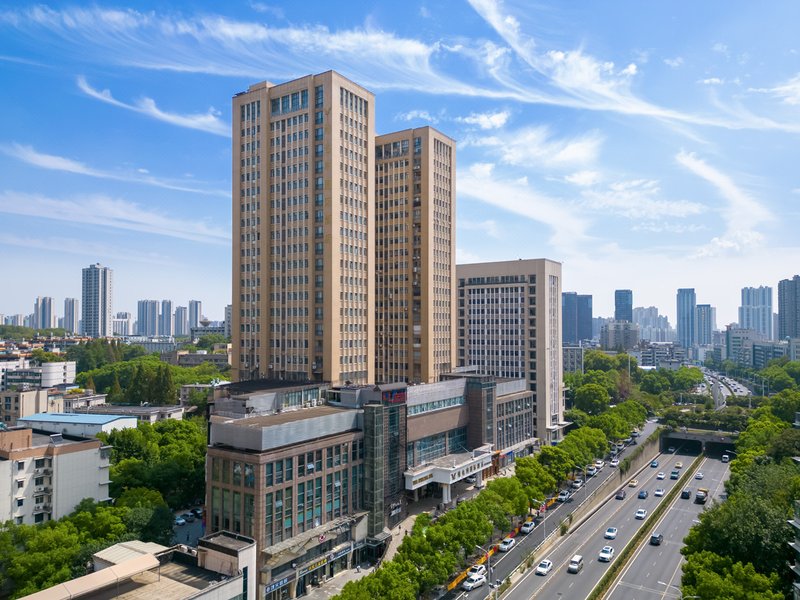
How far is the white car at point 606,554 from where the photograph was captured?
63.6 m

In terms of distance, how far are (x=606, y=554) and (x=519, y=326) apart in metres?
64.6

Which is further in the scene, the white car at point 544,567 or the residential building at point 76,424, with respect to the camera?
the residential building at point 76,424

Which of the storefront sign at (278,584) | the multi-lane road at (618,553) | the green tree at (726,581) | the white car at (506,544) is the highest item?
the green tree at (726,581)

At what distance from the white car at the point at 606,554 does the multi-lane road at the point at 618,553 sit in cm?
57

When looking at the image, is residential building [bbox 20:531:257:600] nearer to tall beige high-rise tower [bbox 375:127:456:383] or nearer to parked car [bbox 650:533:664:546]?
parked car [bbox 650:533:664:546]

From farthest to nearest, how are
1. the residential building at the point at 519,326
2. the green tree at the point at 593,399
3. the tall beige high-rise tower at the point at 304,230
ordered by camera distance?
the green tree at the point at 593,399
the residential building at the point at 519,326
the tall beige high-rise tower at the point at 304,230

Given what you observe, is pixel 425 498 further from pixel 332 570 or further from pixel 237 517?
pixel 237 517

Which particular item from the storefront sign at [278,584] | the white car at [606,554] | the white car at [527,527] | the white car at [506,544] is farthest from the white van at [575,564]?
the storefront sign at [278,584]

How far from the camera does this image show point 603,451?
327 ft

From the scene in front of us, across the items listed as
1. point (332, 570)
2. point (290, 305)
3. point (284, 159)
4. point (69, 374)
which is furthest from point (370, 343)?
point (69, 374)

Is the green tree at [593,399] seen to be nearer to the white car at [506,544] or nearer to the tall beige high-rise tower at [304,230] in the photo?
the tall beige high-rise tower at [304,230]

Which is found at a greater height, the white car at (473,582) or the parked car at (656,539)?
the white car at (473,582)

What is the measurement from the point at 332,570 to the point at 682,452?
308 ft

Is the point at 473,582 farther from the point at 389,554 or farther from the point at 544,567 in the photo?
the point at 389,554
